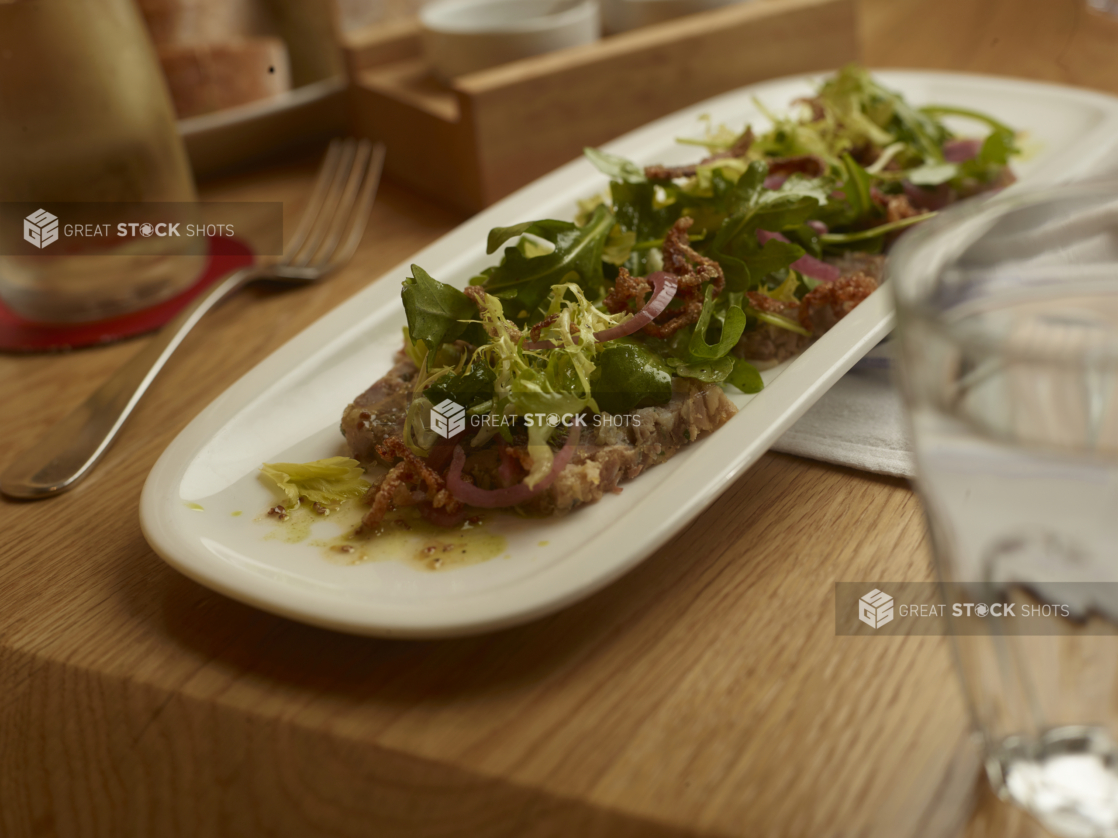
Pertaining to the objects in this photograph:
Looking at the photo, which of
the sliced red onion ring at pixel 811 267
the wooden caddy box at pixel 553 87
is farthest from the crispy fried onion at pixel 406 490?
the wooden caddy box at pixel 553 87

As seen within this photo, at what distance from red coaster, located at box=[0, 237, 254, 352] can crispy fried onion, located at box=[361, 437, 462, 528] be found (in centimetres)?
89

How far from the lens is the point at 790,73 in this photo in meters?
2.56

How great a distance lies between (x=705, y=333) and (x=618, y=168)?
0.40m

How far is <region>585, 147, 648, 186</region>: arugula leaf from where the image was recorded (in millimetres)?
1665

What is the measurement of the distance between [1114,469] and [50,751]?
1.05 metres

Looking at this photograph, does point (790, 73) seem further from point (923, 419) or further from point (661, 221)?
point (923, 419)

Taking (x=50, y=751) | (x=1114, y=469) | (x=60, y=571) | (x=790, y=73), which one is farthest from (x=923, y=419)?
(x=790, y=73)

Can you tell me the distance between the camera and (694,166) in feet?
5.82

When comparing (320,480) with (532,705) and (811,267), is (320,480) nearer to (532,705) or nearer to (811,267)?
(532,705)

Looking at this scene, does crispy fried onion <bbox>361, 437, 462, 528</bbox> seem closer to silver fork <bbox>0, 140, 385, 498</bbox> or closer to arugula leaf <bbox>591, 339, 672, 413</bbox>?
arugula leaf <bbox>591, 339, 672, 413</bbox>

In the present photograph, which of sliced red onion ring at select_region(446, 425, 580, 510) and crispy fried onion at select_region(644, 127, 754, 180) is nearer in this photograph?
sliced red onion ring at select_region(446, 425, 580, 510)
